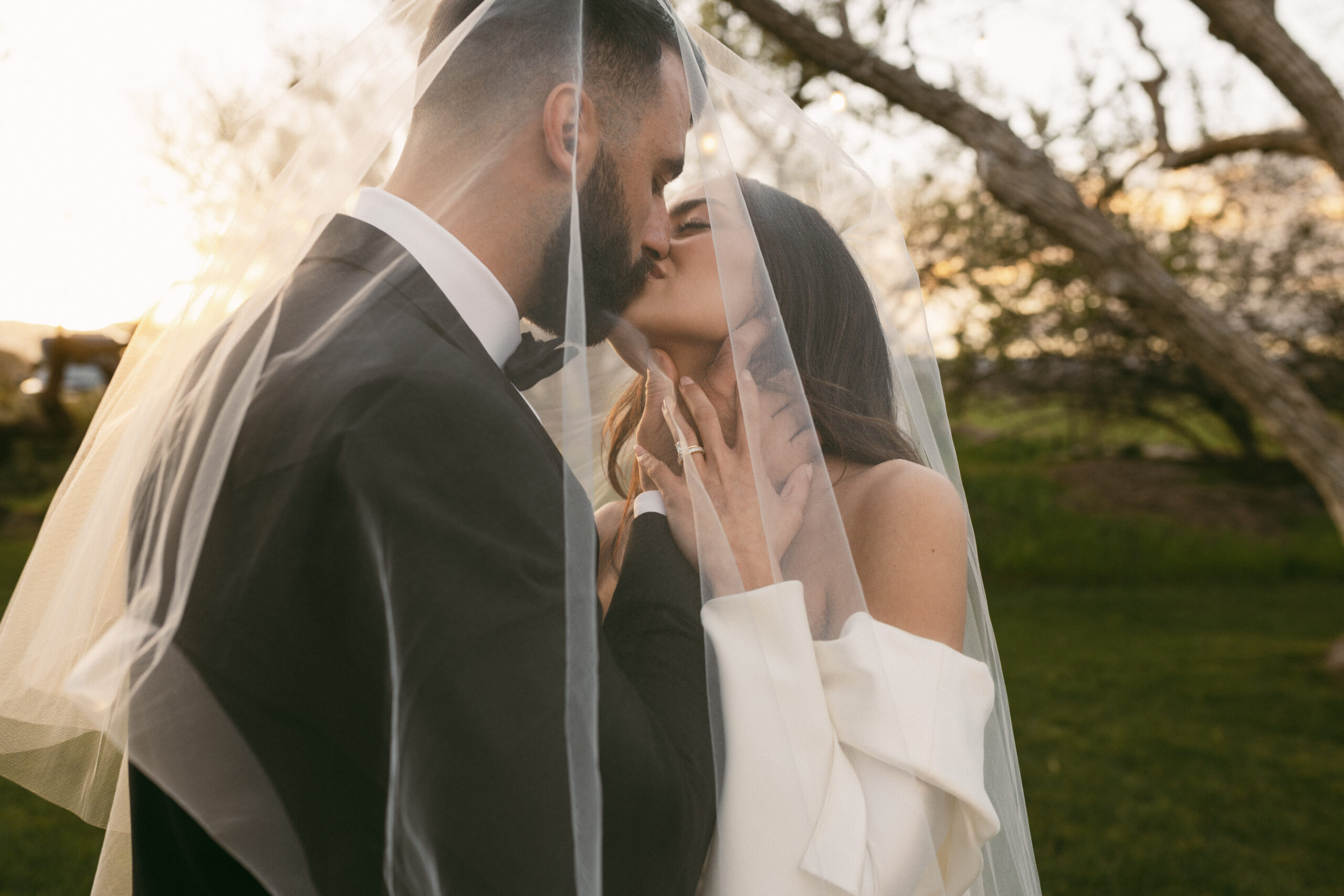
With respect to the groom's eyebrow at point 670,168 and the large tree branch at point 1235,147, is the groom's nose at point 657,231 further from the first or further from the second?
the large tree branch at point 1235,147

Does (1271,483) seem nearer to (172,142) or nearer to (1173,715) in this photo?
(1173,715)

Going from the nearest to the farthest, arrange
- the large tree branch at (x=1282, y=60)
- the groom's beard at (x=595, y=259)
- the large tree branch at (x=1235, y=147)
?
the groom's beard at (x=595, y=259) → the large tree branch at (x=1282, y=60) → the large tree branch at (x=1235, y=147)

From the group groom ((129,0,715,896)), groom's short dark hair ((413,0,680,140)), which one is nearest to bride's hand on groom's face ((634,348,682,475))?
groom ((129,0,715,896))

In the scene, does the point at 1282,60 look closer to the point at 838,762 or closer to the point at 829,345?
the point at 829,345

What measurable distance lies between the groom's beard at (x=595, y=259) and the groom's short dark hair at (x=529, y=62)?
13cm

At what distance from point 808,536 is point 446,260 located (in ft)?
2.29

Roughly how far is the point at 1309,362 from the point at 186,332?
10178 millimetres

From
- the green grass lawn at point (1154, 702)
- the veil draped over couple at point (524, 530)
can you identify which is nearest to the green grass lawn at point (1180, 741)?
the green grass lawn at point (1154, 702)

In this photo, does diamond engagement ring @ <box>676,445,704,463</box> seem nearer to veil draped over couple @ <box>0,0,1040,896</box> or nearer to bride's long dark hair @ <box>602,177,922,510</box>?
veil draped over couple @ <box>0,0,1040,896</box>

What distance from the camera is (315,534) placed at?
1.07 meters

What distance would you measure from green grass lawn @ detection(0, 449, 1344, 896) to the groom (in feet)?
11.2

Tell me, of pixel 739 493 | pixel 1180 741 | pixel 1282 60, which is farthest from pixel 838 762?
pixel 1180 741

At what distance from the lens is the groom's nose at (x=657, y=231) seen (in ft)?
5.05

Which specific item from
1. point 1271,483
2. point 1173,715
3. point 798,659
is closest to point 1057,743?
point 1173,715
